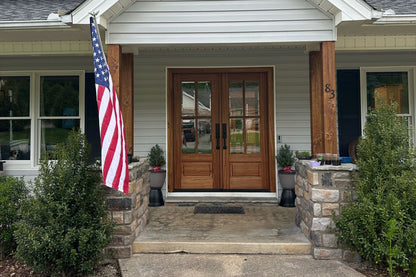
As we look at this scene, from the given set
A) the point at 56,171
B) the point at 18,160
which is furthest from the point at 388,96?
the point at 18,160

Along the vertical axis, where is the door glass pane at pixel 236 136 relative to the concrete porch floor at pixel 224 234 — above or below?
above

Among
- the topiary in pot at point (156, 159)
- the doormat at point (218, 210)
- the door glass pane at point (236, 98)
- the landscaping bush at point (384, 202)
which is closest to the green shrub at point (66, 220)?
the doormat at point (218, 210)

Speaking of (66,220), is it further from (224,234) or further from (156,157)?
(156,157)

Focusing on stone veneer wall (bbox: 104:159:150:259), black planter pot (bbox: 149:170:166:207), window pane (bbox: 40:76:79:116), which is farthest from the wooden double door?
stone veneer wall (bbox: 104:159:150:259)

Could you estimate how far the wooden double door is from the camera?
5.02m

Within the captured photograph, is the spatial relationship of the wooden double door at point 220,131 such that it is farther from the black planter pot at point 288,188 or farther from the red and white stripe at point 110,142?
the red and white stripe at point 110,142

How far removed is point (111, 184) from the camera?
263 centimetres

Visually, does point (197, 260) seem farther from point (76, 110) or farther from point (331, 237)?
point (76, 110)

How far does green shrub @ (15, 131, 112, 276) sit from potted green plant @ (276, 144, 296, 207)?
274cm

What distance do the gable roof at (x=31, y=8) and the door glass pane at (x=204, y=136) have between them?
2414mm

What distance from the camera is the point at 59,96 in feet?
16.9

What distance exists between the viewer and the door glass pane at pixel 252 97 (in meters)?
5.06

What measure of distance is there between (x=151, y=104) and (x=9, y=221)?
2.61 m

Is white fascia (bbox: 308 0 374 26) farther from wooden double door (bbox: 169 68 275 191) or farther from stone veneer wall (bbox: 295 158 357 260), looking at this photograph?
wooden double door (bbox: 169 68 275 191)
